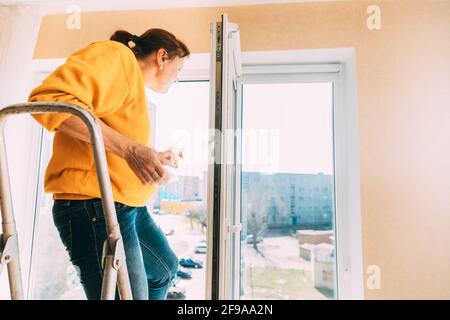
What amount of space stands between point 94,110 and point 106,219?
0.95 ft

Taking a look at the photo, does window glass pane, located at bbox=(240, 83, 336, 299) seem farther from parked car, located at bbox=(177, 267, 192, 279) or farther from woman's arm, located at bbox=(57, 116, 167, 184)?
woman's arm, located at bbox=(57, 116, 167, 184)

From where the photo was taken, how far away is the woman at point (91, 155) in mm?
695

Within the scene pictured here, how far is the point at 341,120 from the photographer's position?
1491 mm

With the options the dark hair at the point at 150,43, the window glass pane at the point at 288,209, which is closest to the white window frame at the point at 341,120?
the window glass pane at the point at 288,209

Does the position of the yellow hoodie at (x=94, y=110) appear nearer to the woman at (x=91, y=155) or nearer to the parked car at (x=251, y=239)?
the woman at (x=91, y=155)

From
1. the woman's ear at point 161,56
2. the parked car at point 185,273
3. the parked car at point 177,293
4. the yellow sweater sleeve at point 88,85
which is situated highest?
the woman's ear at point 161,56

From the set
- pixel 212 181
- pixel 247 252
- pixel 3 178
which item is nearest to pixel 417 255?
pixel 247 252

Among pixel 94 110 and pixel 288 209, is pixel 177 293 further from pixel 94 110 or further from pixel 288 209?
pixel 94 110

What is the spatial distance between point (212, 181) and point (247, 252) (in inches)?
31.5

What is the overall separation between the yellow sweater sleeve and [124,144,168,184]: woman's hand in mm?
121

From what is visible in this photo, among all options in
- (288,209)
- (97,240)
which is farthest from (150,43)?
(288,209)

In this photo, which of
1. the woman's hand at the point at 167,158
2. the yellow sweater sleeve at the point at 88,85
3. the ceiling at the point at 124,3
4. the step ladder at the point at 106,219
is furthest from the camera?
the ceiling at the point at 124,3

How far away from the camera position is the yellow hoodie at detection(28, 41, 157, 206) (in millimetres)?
682

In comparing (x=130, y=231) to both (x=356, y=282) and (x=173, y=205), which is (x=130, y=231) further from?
(x=356, y=282)
